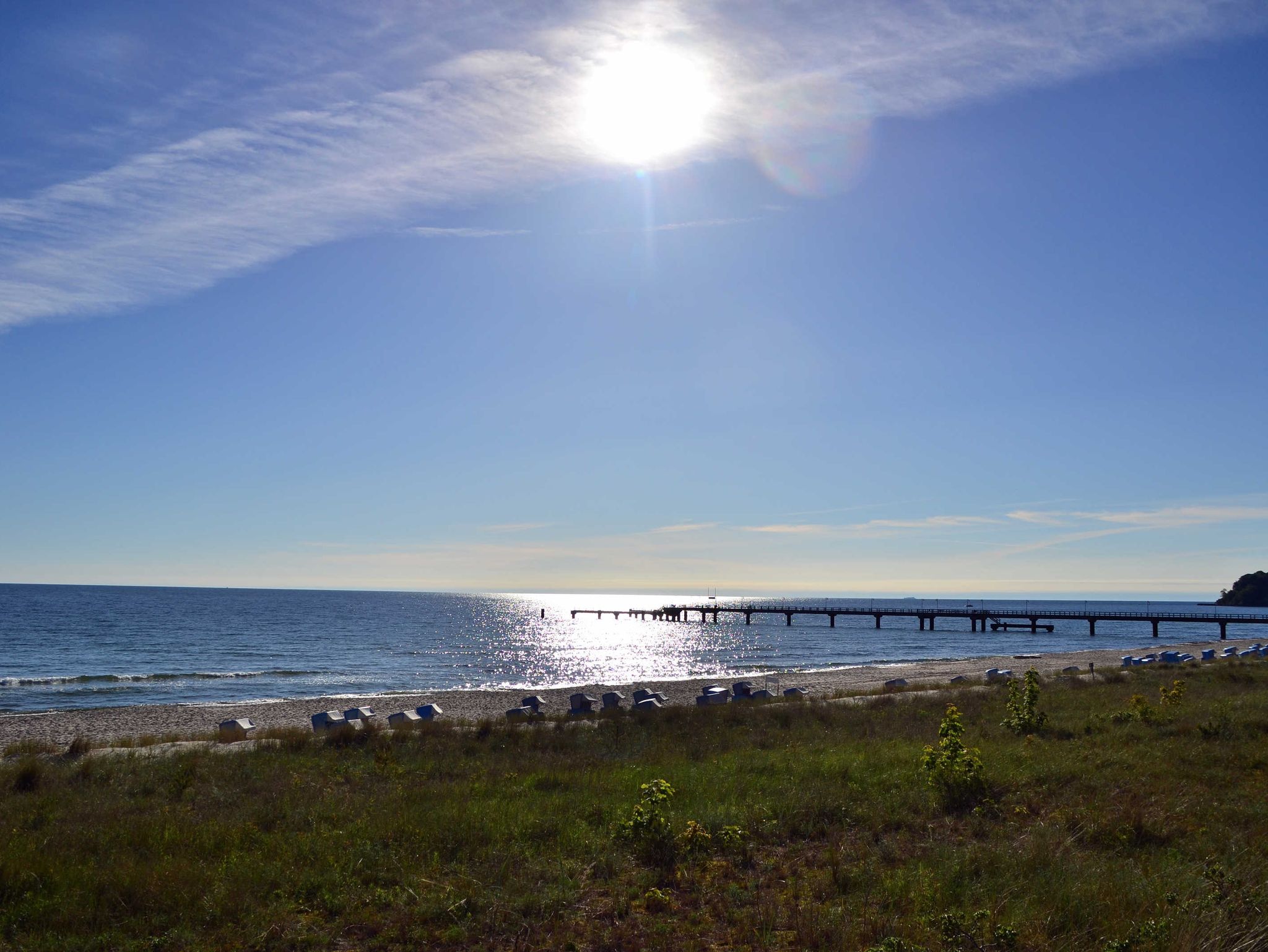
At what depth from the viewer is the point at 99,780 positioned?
13.5 m

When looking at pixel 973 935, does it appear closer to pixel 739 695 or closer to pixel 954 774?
pixel 954 774

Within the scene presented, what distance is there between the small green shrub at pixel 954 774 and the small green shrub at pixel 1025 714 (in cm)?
505

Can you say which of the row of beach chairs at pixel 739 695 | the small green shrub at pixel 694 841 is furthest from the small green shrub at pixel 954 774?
the row of beach chairs at pixel 739 695

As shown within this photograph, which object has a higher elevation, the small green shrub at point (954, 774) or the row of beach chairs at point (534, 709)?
the small green shrub at point (954, 774)

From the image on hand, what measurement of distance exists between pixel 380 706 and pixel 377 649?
38620mm

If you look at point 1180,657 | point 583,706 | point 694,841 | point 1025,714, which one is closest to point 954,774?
point 694,841

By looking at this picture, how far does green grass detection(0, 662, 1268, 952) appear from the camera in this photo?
6828 millimetres

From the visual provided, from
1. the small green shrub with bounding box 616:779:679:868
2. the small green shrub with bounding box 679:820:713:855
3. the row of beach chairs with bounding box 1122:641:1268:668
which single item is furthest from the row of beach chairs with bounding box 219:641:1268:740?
the small green shrub with bounding box 679:820:713:855

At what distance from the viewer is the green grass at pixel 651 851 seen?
269 inches

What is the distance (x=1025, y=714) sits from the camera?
16406 millimetres

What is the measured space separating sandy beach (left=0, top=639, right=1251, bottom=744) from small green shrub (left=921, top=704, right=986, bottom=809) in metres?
14.7

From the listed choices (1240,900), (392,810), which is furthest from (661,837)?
(1240,900)

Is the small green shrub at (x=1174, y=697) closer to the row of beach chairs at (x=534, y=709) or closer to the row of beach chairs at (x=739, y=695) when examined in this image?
the row of beach chairs at (x=534, y=709)

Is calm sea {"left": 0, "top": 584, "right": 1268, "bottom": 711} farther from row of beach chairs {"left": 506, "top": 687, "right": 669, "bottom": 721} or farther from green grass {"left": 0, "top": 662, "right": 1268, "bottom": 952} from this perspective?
green grass {"left": 0, "top": 662, "right": 1268, "bottom": 952}
